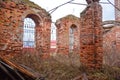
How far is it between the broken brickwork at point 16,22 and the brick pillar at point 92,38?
3820 millimetres

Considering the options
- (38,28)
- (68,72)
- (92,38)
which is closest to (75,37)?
(38,28)

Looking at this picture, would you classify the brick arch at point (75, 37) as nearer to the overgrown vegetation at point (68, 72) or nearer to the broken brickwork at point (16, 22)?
the broken brickwork at point (16, 22)

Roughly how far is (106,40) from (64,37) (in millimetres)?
4338

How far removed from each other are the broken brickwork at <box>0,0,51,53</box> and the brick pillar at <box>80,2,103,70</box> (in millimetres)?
3820

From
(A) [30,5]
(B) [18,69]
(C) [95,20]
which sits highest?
(A) [30,5]

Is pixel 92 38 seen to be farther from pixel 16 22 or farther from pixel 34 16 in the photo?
pixel 34 16

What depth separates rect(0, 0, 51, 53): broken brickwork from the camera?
11008 millimetres

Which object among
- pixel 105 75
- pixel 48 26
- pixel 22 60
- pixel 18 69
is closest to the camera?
pixel 18 69

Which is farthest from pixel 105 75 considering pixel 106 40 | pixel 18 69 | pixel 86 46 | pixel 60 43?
pixel 106 40

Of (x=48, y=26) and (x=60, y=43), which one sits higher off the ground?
(x=48, y=26)

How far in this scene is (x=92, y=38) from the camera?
9.38 metres

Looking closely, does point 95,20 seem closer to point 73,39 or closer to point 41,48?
point 41,48

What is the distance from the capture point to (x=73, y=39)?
17.6 meters

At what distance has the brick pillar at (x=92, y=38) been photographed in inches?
366
